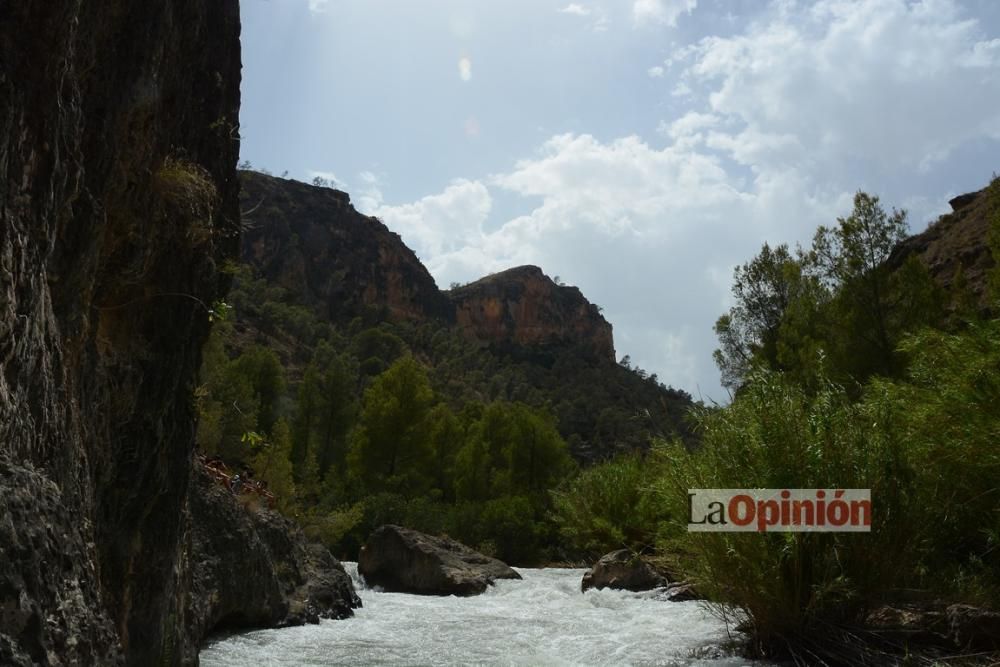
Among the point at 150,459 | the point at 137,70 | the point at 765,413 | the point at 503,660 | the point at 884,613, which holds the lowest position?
the point at 503,660

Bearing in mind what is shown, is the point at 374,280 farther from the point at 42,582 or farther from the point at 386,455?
the point at 42,582

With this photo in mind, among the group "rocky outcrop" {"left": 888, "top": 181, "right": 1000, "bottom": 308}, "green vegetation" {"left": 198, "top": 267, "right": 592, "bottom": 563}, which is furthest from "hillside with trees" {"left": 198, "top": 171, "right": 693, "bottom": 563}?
"rocky outcrop" {"left": 888, "top": 181, "right": 1000, "bottom": 308}

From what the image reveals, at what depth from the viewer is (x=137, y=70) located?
18.1ft

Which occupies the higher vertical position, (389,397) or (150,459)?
(389,397)

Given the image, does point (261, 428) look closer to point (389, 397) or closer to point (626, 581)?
point (389, 397)

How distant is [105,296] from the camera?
596cm

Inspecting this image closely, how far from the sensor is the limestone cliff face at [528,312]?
452 feet

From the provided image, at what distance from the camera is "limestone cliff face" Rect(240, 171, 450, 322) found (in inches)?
3915

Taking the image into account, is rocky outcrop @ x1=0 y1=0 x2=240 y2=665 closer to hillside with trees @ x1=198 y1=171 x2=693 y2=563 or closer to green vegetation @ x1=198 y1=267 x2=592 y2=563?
hillside with trees @ x1=198 y1=171 x2=693 y2=563

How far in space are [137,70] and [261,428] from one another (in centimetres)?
3091

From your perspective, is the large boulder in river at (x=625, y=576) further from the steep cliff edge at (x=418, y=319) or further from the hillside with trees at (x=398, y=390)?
the steep cliff edge at (x=418, y=319)

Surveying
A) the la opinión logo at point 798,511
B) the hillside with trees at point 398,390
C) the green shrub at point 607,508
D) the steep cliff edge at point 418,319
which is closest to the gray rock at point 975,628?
the la opinión logo at point 798,511

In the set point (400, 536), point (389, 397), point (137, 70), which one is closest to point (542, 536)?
point (389, 397)

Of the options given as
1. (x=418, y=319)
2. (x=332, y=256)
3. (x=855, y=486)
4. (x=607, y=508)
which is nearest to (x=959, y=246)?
(x=607, y=508)
